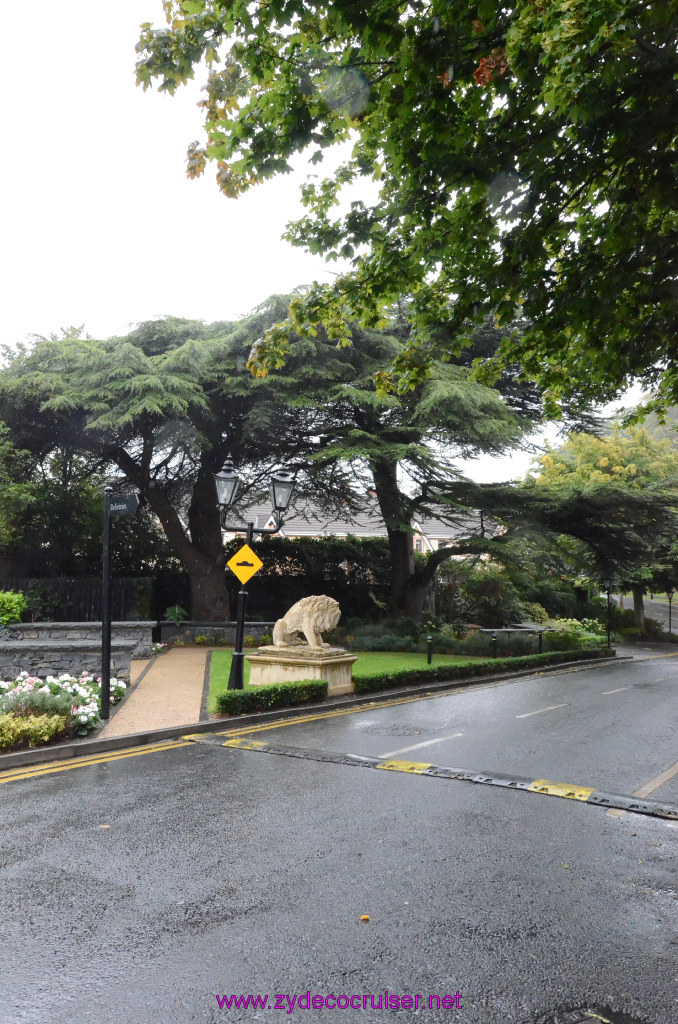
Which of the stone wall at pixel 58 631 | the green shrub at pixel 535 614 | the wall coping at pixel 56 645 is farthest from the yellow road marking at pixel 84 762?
the green shrub at pixel 535 614

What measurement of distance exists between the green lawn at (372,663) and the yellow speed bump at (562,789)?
6.21 metres

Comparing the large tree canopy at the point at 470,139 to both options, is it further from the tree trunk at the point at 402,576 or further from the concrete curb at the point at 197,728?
the tree trunk at the point at 402,576

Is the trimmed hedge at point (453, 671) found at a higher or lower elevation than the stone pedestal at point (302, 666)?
lower

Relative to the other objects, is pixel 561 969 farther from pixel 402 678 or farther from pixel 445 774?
pixel 402 678

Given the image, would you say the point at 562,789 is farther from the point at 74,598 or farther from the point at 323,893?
the point at 74,598

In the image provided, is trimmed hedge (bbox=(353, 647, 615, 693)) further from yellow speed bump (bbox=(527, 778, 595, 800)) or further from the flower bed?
yellow speed bump (bbox=(527, 778, 595, 800))

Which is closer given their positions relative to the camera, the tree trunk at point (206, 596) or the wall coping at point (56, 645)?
the wall coping at point (56, 645)

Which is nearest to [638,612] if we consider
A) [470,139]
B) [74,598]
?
[74,598]

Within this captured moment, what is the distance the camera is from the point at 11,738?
8.38 m

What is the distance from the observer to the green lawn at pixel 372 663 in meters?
14.4

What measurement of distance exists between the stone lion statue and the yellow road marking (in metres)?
4.53

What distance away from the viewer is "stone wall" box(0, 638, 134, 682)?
1489 cm

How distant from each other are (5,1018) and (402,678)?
39.8ft

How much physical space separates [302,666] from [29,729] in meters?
5.67
